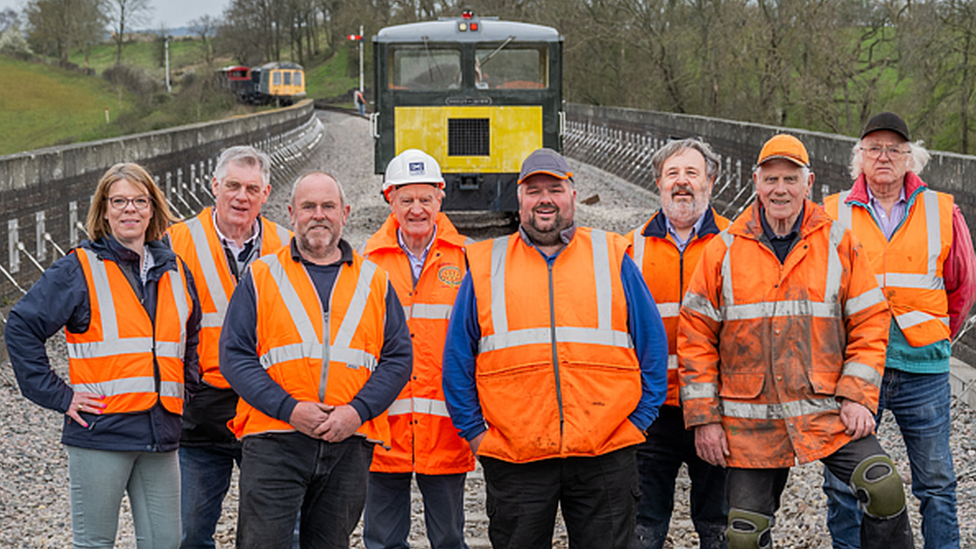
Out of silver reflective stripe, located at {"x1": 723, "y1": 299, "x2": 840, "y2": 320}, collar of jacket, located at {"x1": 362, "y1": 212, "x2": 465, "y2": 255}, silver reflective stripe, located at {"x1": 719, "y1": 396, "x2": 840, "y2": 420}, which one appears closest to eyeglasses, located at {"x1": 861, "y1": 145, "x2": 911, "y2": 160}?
silver reflective stripe, located at {"x1": 723, "y1": 299, "x2": 840, "y2": 320}

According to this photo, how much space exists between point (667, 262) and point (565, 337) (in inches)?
35.4

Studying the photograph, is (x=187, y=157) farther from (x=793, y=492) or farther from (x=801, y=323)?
(x=801, y=323)

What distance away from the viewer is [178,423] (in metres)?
3.57

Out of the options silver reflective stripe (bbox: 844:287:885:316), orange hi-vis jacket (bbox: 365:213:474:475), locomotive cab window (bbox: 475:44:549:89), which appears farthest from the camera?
locomotive cab window (bbox: 475:44:549:89)

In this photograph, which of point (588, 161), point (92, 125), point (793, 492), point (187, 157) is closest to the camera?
point (793, 492)

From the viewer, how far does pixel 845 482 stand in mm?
3533

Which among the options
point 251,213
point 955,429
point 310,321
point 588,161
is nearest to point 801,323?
point 310,321

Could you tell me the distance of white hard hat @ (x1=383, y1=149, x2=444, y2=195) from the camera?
4.03 meters

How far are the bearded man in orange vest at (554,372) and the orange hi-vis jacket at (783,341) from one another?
282 mm

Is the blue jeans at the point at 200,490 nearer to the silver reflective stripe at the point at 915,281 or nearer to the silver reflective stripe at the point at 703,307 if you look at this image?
the silver reflective stripe at the point at 703,307

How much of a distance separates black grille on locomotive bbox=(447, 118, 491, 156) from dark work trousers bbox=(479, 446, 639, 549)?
1098 cm

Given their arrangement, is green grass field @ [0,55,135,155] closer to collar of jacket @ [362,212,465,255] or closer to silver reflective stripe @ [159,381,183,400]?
collar of jacket @ [362,212,465,255]

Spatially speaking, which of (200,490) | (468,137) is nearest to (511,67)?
(468,137)

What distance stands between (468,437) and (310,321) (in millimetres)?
707
